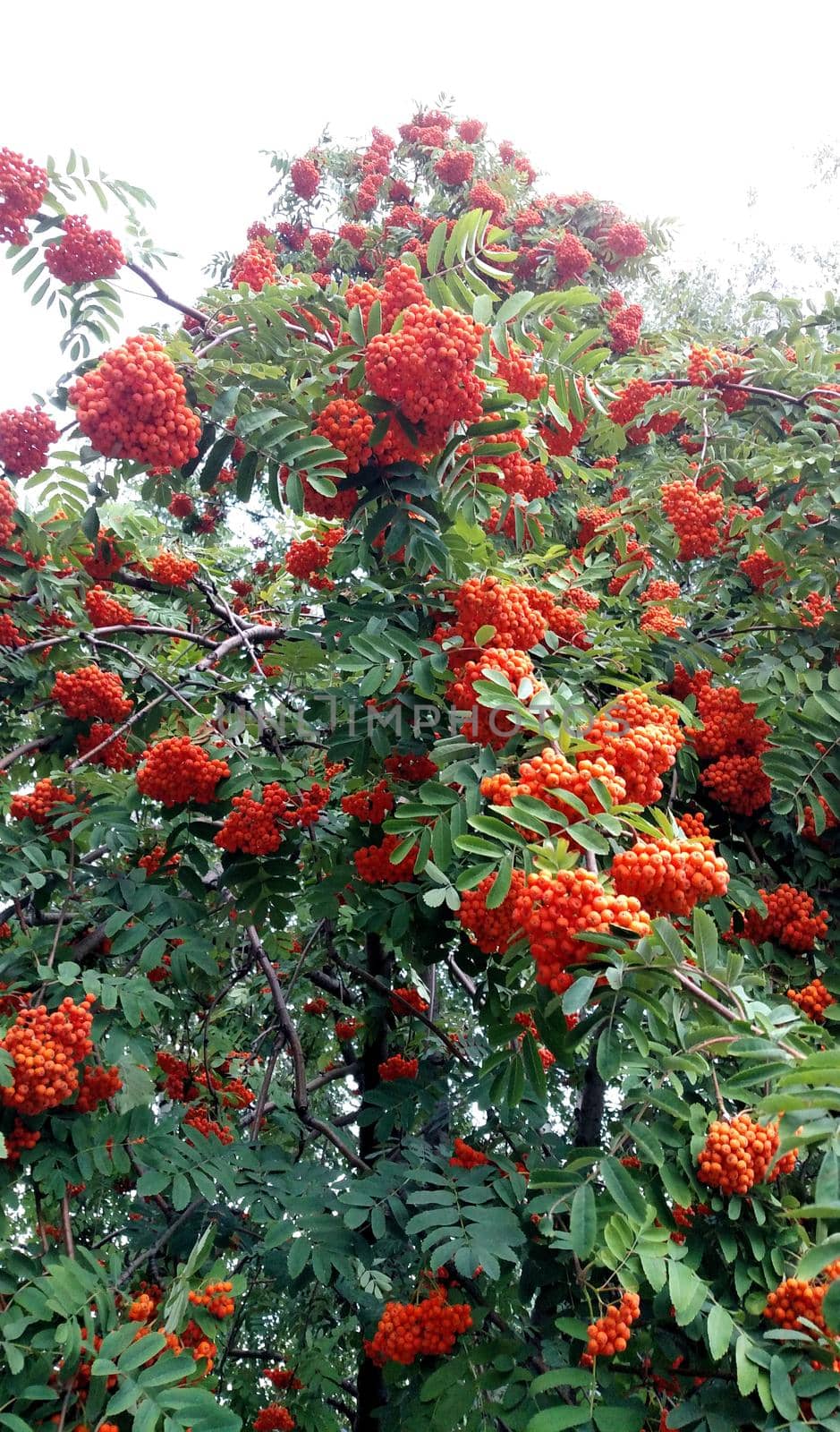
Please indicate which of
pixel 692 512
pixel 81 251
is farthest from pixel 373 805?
pixel 81 251

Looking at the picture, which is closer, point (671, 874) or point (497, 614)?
point (671, 874)

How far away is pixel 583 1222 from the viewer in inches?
81.0

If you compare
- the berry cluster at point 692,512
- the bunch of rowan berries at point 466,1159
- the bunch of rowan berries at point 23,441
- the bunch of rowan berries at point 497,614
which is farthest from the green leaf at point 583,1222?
the bunch of rowan berries at point 23,441

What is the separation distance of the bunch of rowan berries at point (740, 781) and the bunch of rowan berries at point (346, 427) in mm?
1744

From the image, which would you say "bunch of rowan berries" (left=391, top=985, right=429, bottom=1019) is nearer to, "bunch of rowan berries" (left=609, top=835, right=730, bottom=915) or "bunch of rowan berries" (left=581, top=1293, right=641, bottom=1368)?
"bunch of rowan berries" (left=581, top=1293, right=641, bottom=1368)

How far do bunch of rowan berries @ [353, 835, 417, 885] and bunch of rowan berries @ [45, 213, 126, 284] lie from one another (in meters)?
2.37

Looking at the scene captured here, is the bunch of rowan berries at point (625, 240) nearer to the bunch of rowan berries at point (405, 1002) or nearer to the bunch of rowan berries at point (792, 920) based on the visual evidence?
the bunch of rowan berries at point (405, 1002)

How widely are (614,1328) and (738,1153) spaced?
576 mm

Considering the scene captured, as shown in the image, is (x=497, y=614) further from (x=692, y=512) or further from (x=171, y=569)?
(x=171, y=569)

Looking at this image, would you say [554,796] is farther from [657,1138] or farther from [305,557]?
[305,557]

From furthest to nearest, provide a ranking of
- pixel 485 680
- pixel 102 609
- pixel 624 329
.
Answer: pixel 624 329
pixel 102 609
pixel 485 680

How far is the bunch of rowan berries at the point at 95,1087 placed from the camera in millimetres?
2986

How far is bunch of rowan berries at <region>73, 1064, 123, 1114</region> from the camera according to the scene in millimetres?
2986

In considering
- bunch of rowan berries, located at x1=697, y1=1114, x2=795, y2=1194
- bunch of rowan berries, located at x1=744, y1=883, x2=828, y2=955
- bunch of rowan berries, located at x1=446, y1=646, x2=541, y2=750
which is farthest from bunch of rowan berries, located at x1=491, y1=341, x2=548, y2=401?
bunch of rowan berries, located at x1=697, y1=1114, x2=795, y2=1194
